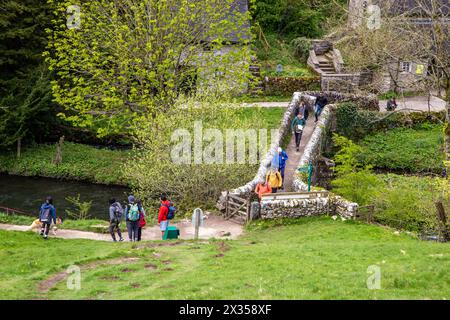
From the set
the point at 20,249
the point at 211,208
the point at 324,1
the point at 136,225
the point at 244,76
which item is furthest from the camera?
the point at 324,1


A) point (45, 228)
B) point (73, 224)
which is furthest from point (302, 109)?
point (45, 228)

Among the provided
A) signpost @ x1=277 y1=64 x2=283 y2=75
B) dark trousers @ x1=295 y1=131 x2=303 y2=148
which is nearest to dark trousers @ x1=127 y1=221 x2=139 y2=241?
dark trousers @ x1=295 y1=131 x2=303 y2=148

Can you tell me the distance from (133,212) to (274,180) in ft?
24.2

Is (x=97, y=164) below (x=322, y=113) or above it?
below

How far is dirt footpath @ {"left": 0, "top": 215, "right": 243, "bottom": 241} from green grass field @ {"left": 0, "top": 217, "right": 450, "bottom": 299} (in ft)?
4.56

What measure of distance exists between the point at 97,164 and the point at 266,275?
2713 cm

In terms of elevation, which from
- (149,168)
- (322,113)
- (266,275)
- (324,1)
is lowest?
(266,275)

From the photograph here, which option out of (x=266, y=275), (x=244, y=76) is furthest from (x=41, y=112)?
(x=266, y=275)

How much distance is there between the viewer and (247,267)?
19.9 m

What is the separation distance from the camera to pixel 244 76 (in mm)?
40625

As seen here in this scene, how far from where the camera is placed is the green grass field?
17141mm

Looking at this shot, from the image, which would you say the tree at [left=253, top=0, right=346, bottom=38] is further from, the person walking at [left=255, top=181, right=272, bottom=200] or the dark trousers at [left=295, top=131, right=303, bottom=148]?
the person walking at [left=255, top=181, right=272, bottom=200]

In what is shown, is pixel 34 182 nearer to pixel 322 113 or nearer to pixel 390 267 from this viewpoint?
pixel 322 113

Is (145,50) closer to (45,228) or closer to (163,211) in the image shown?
(163,211)
